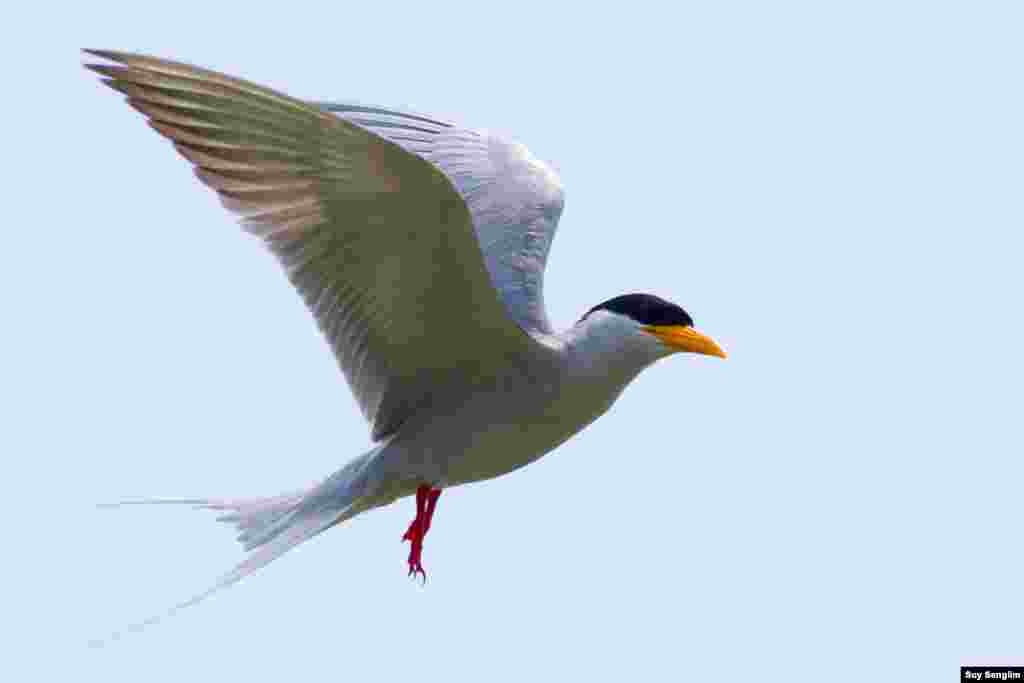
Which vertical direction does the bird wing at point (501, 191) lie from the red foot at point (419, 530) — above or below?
above

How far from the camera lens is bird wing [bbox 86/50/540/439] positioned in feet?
20.6

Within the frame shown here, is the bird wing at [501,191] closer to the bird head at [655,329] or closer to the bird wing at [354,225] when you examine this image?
the bird head at [655,329]

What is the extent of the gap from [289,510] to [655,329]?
158 cm

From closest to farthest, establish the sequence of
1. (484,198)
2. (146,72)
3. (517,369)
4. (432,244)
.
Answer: (146,72), (432,244), (517,369), (484,198)

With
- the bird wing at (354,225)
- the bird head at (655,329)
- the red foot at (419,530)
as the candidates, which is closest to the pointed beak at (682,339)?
the bird head at (655,329)

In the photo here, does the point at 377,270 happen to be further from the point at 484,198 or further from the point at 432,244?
the point at 484,198

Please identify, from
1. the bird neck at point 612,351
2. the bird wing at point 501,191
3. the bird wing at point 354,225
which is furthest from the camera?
the bird wing at point 501,191

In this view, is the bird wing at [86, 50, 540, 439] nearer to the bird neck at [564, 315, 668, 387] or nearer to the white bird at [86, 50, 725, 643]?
the white bird at [86, 50, 725, 643]

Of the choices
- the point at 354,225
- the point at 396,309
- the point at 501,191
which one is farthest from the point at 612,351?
the point at 501,191

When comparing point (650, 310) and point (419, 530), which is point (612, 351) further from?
point (419, 530)

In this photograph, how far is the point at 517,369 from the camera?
7.22m

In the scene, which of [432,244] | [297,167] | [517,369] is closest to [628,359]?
[517,369]

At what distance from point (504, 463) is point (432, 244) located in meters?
1.04

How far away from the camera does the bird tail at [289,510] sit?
23.8ft
